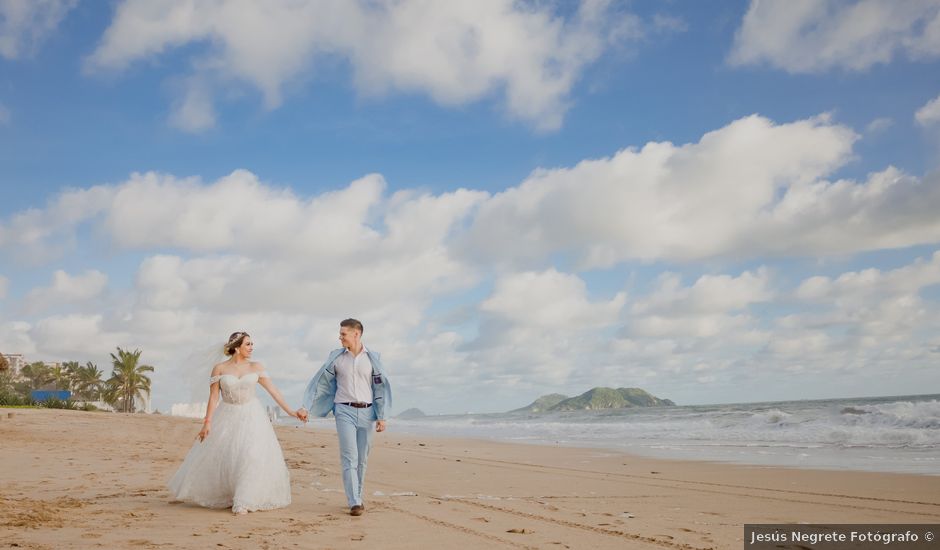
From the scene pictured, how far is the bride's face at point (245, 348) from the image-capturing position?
7559mm

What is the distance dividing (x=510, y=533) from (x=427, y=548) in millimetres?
1037

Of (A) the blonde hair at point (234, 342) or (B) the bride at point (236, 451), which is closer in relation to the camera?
(B) the bride at point (236, 451)

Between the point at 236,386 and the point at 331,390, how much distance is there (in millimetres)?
1032

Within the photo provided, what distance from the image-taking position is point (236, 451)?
723 centimetres

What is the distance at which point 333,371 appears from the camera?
7.68 meters

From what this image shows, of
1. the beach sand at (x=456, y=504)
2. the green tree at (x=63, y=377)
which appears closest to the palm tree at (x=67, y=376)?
the green tree at (x=63, y=377)

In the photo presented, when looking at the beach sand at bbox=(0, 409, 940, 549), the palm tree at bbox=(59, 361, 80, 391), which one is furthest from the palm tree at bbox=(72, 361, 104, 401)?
the beach sand at bbox=(0, 409, 940, 549)

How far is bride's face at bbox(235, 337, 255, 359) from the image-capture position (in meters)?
7.56

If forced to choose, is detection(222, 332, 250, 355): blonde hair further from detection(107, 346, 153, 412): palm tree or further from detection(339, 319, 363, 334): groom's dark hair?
detection(107, 346, 153, 412): palm tree

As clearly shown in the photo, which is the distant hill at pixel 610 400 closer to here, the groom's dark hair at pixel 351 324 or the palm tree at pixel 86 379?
the palm tree at pixel 86 379

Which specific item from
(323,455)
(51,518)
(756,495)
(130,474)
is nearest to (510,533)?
(51,518)

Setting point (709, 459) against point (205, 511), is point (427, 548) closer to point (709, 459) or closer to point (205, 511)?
point (205, 511)

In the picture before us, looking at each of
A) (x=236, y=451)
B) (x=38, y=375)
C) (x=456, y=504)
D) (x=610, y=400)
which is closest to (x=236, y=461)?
(x=236, y=451)

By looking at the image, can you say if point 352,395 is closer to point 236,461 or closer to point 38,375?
point 236,461
